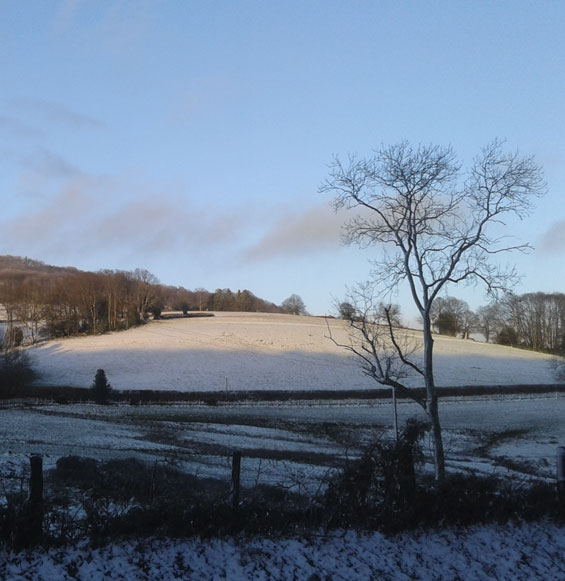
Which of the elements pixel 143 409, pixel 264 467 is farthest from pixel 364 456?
pixel 143 409

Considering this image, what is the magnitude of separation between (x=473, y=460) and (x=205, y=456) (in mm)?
11620

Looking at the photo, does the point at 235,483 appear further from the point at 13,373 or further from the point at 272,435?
the point at 13,373

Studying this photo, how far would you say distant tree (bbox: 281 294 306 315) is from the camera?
15788 cm

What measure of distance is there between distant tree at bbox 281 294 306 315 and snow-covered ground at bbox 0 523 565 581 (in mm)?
145468

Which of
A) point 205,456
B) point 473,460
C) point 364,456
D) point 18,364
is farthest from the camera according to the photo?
point 18,364

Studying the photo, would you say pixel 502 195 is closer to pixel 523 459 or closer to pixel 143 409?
pixel 523 459

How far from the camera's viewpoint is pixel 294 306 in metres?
162

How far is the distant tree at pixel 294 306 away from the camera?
15788 cm

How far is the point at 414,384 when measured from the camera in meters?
55.6

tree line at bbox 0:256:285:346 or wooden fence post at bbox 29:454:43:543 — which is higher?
tree line at bbox 0:256:285:346

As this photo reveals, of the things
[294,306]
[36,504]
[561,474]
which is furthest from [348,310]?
[294,306]

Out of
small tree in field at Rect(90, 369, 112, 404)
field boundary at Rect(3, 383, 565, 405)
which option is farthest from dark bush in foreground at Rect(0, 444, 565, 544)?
small tree in field at Rect(90, 369, 112, 404)

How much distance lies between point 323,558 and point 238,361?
58.2 metres

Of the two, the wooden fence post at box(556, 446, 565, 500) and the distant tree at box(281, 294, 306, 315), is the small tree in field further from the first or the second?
the distant tree at box(281, 294, 306, 315)
